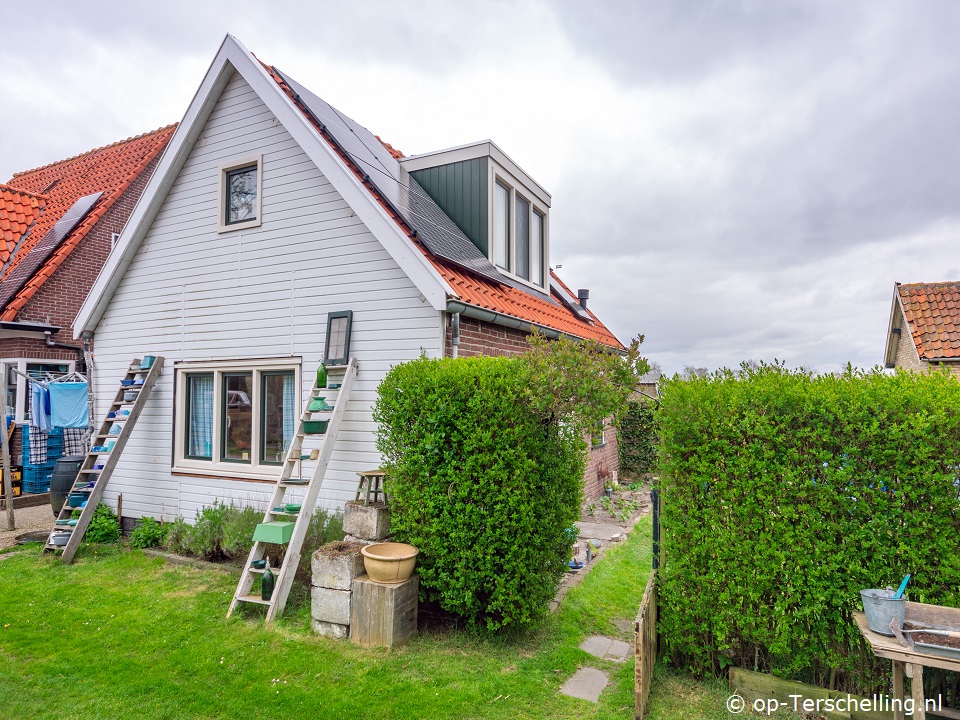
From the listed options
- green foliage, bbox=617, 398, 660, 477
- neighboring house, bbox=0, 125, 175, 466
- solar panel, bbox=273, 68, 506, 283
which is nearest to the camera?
solar panel, bbox=273, 68, 506, 283

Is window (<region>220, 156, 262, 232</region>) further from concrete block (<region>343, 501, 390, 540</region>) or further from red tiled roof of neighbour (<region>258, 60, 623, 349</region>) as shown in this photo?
concrete block (<region>343, 501, 390, 540</region>)

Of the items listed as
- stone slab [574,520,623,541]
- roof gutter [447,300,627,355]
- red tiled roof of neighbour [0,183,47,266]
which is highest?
red tiled roof of neighbour [0,183,47,266]

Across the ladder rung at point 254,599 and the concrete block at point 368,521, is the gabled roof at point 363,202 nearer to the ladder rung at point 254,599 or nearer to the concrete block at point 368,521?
the concrete block at point 368,521

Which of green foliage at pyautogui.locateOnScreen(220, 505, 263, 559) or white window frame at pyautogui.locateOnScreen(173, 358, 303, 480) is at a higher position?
white window frame at pyautogui.locateOnScreen(173, 358, 303, 480)

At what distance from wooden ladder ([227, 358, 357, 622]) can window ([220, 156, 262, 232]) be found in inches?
125

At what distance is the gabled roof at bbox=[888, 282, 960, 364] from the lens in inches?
528

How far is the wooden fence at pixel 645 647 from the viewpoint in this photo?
387 centimetres

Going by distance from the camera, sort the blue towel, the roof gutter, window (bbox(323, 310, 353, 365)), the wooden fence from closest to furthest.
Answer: the wooden fence, the roof gutter, window (bbox(323, 310, 353, 365)), the blue towel

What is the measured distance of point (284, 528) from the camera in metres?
5.97

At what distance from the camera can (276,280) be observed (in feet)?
26.5

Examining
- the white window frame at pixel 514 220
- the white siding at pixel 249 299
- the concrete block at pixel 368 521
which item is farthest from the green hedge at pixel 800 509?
the white window frame at pixel 514 220

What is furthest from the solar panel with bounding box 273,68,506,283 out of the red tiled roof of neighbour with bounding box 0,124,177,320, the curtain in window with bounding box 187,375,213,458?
the red tiled roof of neighbour with bounding box 0,124,177,320

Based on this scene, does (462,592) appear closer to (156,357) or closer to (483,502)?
(483,502)

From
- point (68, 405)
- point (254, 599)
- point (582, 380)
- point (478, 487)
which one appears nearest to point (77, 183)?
point (68, 405)
